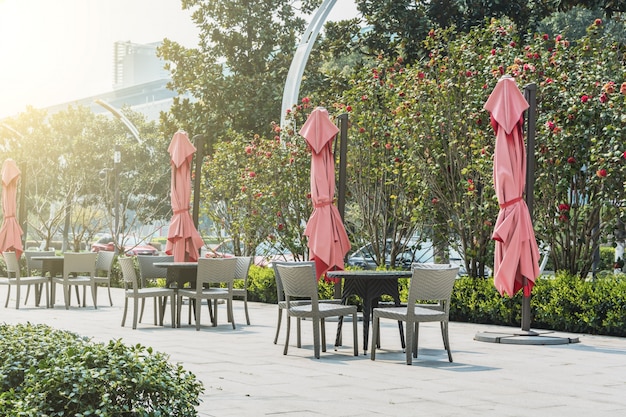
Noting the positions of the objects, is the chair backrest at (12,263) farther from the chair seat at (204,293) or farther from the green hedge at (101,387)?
the green hedge at (101,387)

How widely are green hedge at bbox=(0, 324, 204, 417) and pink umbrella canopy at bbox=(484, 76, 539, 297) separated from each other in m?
6.91

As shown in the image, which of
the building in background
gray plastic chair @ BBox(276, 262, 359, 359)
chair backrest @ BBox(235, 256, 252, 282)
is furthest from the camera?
the building in background

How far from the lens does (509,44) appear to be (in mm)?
15836

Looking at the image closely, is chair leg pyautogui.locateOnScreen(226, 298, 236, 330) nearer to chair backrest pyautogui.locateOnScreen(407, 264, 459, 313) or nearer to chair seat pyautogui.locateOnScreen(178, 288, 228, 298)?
chair seat pyautogui.locateOnScreen(178, 288, 228, 298)

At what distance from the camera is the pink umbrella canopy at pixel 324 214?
14062 mm

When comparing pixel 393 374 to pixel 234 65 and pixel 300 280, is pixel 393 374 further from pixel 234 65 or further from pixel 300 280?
pixel 234 65

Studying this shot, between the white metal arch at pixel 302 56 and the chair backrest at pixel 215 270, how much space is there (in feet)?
25.6

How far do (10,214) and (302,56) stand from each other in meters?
7.51

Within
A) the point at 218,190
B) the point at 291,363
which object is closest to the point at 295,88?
the point at 218,190

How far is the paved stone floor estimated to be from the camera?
7.35m

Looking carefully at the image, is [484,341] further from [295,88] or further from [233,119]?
[233,119]

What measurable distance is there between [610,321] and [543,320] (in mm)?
1053

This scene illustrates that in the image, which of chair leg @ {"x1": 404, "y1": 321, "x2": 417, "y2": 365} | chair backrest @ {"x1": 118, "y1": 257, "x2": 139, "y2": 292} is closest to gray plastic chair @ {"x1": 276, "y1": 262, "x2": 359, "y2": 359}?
chair leg @ {"x1": 404, "y1": 321, "x2": 417, "y2": 365}

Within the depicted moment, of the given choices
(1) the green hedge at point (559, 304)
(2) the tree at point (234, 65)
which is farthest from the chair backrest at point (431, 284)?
(2) the tree at point (234, 65)
